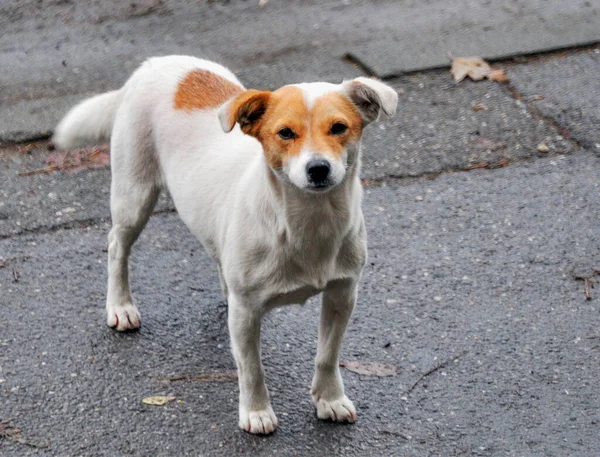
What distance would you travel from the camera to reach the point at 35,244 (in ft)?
17.1

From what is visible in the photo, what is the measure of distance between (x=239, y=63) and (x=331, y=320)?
371 cm

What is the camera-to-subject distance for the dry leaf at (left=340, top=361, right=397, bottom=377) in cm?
416

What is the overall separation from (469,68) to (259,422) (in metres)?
3.84

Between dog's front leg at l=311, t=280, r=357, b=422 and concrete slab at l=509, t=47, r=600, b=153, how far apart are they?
2.80m

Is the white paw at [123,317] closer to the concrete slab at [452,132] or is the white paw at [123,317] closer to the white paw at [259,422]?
the white paw at [259,422]

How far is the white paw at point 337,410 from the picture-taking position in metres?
3.83

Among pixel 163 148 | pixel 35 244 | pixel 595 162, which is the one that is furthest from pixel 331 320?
pixel 595 162

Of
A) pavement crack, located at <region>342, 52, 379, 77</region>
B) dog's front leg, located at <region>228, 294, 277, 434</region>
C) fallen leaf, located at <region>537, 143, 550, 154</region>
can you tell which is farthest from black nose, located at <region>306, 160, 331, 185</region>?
pavement crack, located at <region>342, 52, 379, 77</region>

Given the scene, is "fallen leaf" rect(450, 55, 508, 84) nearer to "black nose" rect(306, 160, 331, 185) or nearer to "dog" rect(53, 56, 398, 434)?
"dog" rect(53, 56, 398, 434)

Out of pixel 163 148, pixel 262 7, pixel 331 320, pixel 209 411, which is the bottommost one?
pixel 262 7

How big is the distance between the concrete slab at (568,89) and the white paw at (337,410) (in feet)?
9.36

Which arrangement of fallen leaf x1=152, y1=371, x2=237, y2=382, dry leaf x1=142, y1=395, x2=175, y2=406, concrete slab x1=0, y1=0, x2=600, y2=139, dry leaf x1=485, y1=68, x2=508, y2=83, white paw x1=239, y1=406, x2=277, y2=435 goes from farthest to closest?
concrete slab x1=0, y1=0, x2=600, y2=139 → dry leaf x1=485, y1=68, x2=508, y2=83 → fallen leaf x1=152, y1=371, x2=237, y2=382 → dry leaf x1=142, y1=395, x2=175, y2=406 → white paw x1=239, y1=406, x2=277, y2=435

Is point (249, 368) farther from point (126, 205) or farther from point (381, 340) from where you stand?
point (126, 205)

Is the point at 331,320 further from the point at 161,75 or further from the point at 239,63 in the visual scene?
the point at 239,63
